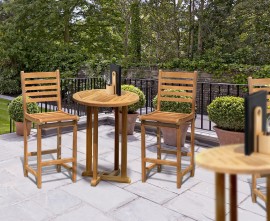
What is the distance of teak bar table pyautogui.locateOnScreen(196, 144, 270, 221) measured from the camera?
1293mm

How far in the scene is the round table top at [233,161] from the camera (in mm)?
1287

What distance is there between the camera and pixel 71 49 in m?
13.2

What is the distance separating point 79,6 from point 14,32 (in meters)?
3.05

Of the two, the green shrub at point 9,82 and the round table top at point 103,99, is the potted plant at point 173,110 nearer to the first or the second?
the round table top at point 103,99

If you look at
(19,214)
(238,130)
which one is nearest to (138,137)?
(238,130)

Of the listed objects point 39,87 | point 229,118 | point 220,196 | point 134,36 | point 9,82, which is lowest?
point 220,196

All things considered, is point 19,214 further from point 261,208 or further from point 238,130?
point 238,130

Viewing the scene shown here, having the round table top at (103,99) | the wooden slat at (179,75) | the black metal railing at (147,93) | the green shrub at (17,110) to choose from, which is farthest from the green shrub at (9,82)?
the wooden slat at (179,75)

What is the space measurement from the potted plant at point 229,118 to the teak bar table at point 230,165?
2.51 metres

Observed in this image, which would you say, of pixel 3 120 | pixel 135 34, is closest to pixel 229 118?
pixel 3 120

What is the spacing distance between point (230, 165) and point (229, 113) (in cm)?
277

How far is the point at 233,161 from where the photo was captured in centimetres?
137

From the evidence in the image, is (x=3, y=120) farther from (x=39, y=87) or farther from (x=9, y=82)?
(x=9, y=82)

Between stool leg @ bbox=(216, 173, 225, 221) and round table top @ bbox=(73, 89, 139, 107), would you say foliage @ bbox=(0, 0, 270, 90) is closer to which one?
round table top @ bbox=(73, 89, 139, 107)
